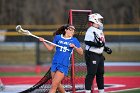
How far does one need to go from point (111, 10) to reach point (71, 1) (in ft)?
10.8

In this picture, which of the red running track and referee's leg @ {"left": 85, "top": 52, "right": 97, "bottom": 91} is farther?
the red running track

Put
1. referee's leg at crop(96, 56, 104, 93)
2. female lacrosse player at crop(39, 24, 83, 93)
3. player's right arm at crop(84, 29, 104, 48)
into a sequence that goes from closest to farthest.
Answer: female lacrosse player at crop(39, 24, 83, 93)
player's right arm at crop(84, 29, 104, 48)
referee's leg at crop(96, 56, 104, 93)

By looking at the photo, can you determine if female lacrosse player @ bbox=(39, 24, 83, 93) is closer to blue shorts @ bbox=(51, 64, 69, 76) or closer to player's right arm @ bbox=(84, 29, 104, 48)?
blue shorts @ bbox=(51, 64, 69, 76)

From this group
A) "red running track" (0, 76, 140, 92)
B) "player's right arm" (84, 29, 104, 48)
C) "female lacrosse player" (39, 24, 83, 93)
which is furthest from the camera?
"red running track" (0, 76, 140, 92)

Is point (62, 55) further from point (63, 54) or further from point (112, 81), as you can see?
point (112, 81)

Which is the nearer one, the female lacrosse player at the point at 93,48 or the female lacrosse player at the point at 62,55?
the female lacrosse player at the point at 62,55

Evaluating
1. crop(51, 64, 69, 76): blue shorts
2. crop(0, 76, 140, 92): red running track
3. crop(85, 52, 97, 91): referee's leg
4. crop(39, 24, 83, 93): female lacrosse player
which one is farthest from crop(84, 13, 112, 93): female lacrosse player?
crop(0, 76, 140, 92): red running track

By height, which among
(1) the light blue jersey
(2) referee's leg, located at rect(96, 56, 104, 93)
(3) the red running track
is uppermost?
(1) the light blue jersey

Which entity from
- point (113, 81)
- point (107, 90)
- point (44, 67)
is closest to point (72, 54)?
point (107, 90)

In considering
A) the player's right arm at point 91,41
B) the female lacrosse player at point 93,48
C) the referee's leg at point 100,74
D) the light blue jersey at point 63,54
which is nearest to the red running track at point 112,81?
the referee's leg at point 100,74

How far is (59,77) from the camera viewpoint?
40.9 ft

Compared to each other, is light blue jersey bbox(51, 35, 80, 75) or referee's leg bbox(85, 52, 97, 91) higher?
light blue jersey bbox(51, 35, 80, 75)

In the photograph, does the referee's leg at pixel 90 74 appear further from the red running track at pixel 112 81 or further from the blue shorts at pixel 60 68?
the red running track at pixel 112 81

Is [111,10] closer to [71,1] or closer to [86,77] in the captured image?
[71,1]
